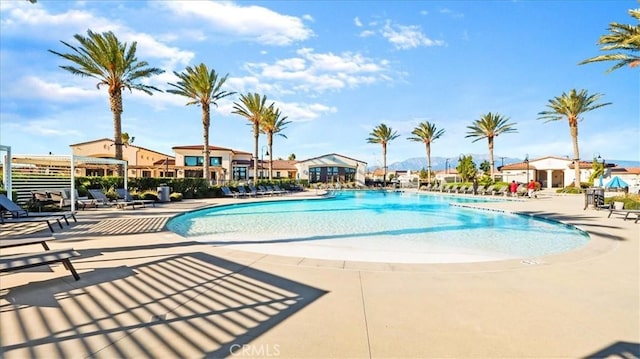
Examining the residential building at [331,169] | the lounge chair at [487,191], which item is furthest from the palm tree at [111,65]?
the residential building at [331,169]

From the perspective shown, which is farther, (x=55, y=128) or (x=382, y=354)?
(x=55, y=128)

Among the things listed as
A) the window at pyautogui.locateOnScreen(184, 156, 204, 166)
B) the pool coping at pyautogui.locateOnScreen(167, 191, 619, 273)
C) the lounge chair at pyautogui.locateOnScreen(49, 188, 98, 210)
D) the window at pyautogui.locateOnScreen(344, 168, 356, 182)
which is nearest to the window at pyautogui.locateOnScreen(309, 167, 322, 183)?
the window at pyautogui.locateOnScreen(344, 168, 356, 182)

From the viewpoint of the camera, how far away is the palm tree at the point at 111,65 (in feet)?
62.4

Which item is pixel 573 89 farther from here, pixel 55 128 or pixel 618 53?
pixel 55 128

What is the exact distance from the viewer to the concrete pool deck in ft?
8.88

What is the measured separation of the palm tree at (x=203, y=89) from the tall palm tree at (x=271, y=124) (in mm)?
9157

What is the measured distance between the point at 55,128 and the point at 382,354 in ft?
147

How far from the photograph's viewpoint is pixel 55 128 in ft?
118

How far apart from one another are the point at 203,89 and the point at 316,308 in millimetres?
24488

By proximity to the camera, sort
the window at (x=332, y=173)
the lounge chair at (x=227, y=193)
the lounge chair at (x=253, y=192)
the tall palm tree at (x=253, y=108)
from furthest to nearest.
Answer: the window at (x=332, y=173) < the tall palm tree at (x=253, y=108) < the lounge chair at (x=253, y=192) < the lounge chair at (x=227, y=193)

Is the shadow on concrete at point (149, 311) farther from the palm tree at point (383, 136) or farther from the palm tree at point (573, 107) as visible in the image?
the palm tree at point (383, 136)

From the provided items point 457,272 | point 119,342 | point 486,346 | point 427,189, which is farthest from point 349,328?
point 427,189

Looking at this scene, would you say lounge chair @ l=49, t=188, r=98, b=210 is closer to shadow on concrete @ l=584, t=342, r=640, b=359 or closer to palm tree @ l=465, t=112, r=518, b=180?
shadow on concrete @ l=584, t=342, r=640, b=359

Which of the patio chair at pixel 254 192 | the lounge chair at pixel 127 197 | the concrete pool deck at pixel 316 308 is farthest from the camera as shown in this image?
the patio chair at pixel 254 192
